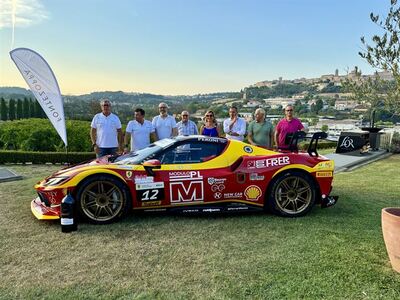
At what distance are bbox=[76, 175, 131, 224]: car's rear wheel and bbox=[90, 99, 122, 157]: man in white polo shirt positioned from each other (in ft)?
7.65

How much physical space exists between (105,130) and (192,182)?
9.21 feet

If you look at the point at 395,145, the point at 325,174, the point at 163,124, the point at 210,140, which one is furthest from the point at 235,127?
the point at 395,145

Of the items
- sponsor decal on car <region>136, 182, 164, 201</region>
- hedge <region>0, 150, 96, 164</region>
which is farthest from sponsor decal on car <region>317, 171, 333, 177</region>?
hedge <region>0, 150, 96, 164</region>

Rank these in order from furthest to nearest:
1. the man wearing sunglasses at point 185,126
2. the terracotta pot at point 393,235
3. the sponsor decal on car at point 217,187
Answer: the man wearing sunglasses at point 185,126, the sponsor decal on car at point 217,187, the terracotta pot at point 393,235

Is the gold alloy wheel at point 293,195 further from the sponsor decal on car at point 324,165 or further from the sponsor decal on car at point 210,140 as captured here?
the sponsor decal on car at point 210,140

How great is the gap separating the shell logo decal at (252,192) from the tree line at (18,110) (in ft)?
288

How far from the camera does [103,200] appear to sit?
4930 millimetres

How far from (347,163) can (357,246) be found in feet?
24.7

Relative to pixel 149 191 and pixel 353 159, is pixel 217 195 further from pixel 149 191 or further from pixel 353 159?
pixel 353 159

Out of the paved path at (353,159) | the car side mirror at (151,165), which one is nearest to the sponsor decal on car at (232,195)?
the car side mirror at (151,165)

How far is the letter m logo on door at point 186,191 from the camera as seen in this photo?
5.01m

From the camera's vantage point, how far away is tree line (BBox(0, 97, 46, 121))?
8353 cm

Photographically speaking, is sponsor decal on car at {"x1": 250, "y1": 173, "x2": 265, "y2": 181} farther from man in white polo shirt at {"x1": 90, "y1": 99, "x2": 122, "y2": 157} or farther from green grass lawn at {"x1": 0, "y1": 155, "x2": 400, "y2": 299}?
man in white polo shirt at {"x1": 90, "y1": 99, "x2": 122, "y2": 157}

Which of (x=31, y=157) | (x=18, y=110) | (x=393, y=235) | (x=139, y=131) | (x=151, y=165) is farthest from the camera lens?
(x=18, y=110)
